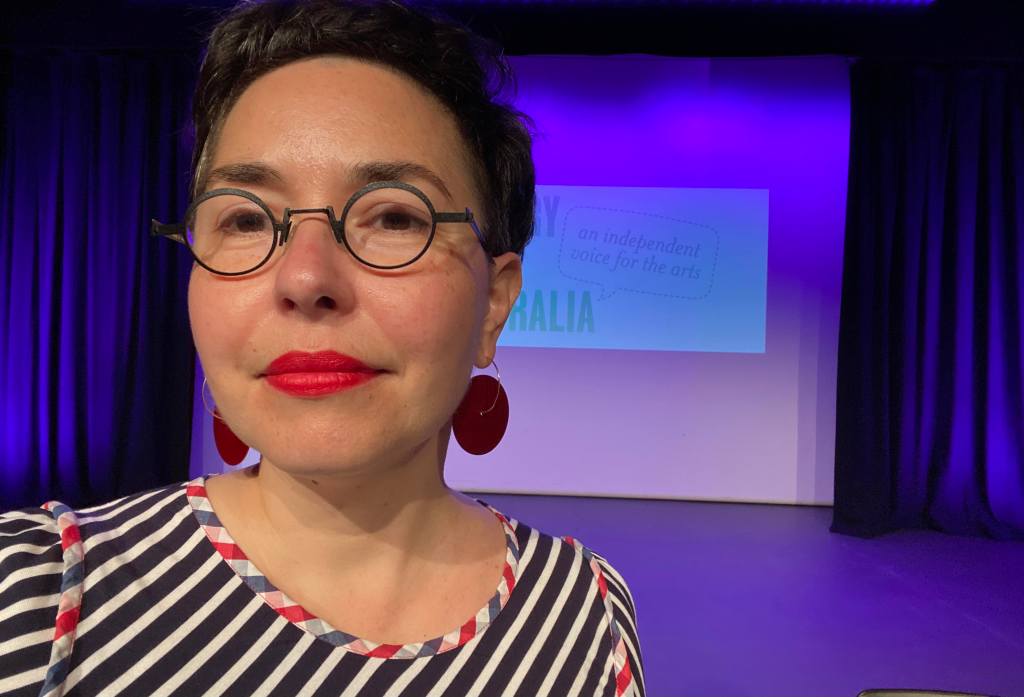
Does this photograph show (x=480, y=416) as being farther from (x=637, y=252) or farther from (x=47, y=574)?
(x=637, y=252)

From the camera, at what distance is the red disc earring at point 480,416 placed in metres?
0.88

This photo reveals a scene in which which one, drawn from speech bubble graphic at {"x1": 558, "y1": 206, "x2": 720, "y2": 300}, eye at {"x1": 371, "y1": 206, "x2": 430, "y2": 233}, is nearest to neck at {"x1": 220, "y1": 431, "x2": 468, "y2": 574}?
eye at {"x1": 371, "y1": 206, "x2": 430, "y2": 233}

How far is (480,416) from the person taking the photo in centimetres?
90

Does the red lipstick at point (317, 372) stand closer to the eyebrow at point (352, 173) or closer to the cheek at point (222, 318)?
the cheek at point (222, 318)

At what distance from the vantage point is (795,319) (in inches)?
163

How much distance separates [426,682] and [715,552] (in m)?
2.82

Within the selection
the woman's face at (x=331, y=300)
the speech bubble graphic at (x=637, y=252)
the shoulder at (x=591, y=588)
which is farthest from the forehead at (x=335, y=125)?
the speech bubble graphic at (x=637, y=252)

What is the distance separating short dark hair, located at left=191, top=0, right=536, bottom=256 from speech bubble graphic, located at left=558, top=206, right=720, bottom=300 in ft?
11.3

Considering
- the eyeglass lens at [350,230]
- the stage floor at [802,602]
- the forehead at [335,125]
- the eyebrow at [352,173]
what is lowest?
the stage floor at [802,602]

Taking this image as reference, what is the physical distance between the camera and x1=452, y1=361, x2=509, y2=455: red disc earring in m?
0.88

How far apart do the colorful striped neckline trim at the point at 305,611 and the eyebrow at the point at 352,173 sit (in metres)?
0.32

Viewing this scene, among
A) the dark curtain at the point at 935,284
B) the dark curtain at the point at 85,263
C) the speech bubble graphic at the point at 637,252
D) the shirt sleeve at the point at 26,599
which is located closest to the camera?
the shirt sleeve at the point at 26,599

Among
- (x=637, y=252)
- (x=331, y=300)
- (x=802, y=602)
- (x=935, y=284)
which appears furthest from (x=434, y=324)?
(x=935, y=284)

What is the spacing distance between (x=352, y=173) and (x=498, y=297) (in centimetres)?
22
